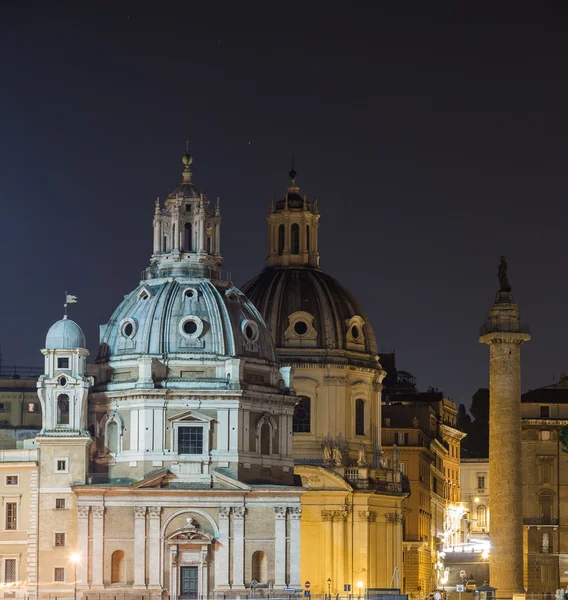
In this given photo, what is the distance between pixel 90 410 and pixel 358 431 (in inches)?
1062

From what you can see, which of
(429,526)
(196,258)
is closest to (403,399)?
(429,526)

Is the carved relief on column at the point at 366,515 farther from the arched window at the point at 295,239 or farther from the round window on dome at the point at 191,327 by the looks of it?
the round window on dome at the point at 191,327

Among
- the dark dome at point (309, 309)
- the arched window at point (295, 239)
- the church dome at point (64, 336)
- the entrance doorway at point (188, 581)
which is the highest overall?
the arched window at point (295, 239)

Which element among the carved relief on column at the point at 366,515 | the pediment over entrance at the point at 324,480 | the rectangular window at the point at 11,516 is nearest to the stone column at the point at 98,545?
the rectangular window at the point at 11,516

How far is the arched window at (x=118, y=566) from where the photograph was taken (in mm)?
139125

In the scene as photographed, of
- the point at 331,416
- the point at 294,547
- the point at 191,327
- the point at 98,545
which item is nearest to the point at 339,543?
the point at 331,416

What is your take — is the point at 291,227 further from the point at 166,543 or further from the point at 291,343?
the point at 166,543

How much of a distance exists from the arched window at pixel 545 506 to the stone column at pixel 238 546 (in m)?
40.8

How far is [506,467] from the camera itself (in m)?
142

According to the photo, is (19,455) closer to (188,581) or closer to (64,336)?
(64,336)

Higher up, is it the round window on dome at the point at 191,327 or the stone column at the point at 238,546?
the round window on dome at the point at 191,327

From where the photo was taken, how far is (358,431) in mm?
165500

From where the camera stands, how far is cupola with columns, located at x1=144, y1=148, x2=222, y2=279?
148625 mm

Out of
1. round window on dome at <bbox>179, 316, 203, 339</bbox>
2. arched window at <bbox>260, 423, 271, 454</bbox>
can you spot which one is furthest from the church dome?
arched window at <bbox>260, 423, 271, 454</bbox>
